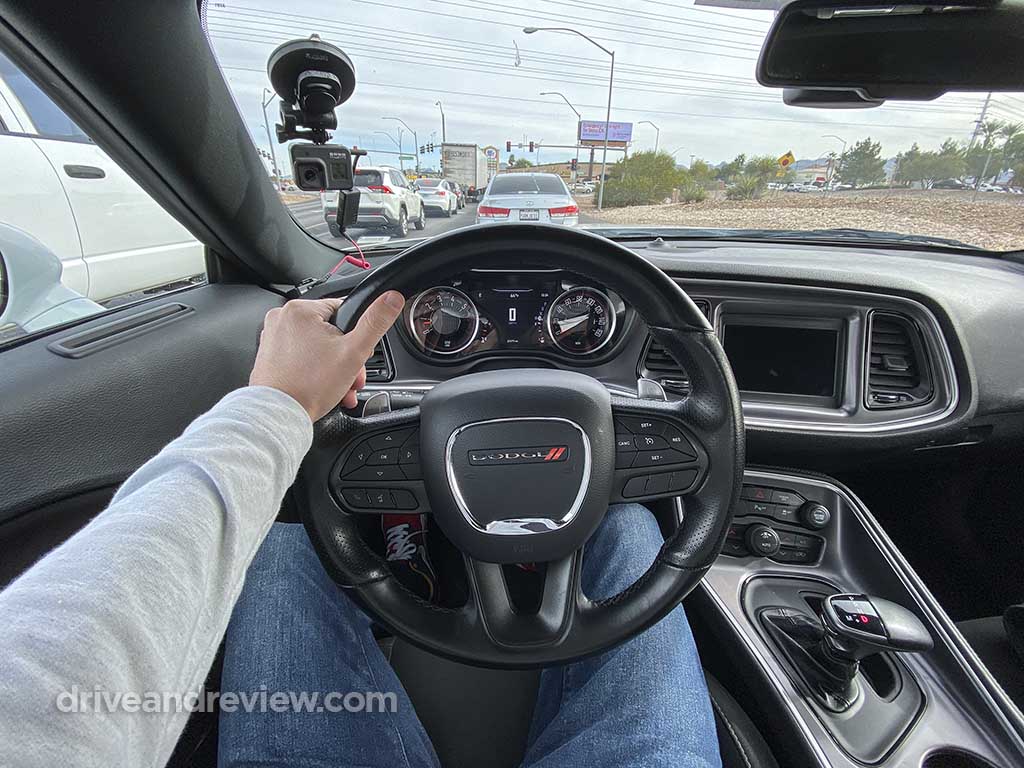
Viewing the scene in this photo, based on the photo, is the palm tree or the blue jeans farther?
the palm tree

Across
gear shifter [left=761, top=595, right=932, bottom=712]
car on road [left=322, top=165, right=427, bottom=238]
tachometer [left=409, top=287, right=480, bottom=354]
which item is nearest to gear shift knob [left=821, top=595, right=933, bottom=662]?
gear shifter [left=761, top=595, right=932, bottom=712]

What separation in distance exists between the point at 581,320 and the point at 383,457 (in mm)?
1081

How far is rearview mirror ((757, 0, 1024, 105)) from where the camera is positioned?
1223 millimetres

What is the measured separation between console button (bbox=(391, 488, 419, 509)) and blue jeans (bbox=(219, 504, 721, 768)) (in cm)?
29

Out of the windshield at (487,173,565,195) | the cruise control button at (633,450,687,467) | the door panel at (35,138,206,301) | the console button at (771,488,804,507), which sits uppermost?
the windshield at (487,173,565,195)

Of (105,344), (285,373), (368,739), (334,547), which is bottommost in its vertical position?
(368,739)

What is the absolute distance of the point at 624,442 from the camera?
1.10 m

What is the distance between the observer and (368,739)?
98 cm

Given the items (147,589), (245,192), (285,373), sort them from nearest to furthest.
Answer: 1. (147,589)
2. (285,373)
3. (245,192)

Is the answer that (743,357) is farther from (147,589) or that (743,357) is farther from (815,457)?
(147,589)

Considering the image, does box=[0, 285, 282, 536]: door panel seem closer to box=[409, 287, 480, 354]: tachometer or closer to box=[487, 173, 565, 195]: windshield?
box=[409, 287, 480, 354]: tachometer

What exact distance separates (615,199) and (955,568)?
2.47 meters

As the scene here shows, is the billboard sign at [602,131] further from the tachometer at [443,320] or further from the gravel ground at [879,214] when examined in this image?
the tachometer at [443,320]

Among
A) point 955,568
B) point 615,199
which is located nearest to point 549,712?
point 955,568
